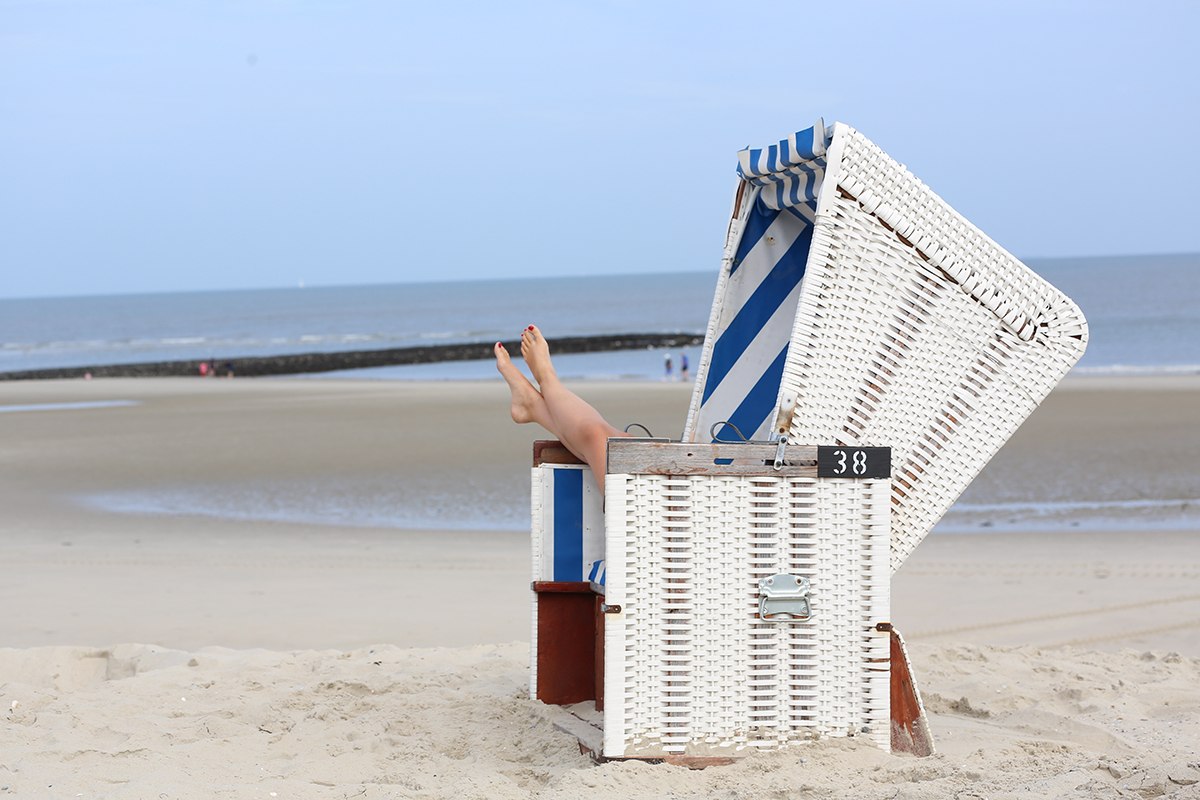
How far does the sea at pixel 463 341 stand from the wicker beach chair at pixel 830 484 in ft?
21.4

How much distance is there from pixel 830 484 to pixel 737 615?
0.42m

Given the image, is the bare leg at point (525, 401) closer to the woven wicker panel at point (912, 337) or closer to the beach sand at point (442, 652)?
the beach sand at point (442, 652)

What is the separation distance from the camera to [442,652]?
17.0 ft

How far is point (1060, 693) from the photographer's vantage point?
432 cm

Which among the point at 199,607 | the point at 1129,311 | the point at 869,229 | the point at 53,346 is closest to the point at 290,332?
the point at 53,346

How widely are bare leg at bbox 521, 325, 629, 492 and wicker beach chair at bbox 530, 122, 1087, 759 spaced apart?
0.36 metres

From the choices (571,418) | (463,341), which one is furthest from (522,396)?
(463,341)

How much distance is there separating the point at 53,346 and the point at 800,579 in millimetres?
59467

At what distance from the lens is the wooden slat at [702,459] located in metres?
3.08

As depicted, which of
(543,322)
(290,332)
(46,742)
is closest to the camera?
(46,742)

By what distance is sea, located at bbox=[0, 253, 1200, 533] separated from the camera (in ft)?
34.8

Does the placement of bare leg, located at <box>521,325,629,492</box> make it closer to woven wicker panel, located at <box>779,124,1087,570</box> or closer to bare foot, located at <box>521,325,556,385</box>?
bare foot, located at <box>521,325,556,385</box>

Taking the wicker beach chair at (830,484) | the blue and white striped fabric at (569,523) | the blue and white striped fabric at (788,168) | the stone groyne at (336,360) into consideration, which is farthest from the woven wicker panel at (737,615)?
the stone groyne at (336,360)

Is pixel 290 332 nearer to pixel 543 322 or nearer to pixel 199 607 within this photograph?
pixel 543 322
